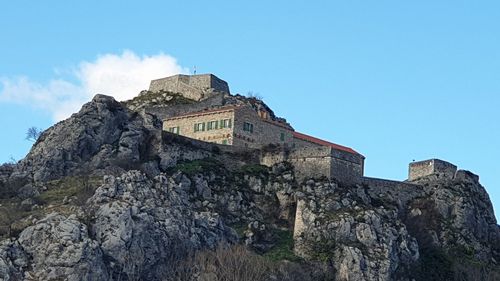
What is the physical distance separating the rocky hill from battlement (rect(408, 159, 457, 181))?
4.51 meters

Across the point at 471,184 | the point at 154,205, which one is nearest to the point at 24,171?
the point at 154,205

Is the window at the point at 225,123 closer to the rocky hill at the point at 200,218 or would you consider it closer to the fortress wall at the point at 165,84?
the rocky hill at the point at 200,218

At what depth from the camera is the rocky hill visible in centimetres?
9162

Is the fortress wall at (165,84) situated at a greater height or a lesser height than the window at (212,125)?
greater

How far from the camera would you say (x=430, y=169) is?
131 metres

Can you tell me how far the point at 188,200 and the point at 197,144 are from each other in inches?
467

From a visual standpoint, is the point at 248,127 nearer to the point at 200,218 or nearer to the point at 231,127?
the point at 231,127

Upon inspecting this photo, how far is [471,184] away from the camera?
420 feet

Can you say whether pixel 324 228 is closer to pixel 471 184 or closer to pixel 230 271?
pixel 230 271

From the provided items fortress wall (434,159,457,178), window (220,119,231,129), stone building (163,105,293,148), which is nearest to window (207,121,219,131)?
stone building (163,105,293,148)

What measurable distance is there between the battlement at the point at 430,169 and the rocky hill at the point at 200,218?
451 centimetres

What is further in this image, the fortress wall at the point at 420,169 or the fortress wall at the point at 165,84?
the fortress wall at the point at 165,84

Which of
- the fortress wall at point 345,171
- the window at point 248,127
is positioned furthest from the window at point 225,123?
the fortress wall at point 345,171

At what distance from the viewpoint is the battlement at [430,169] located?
428ft
